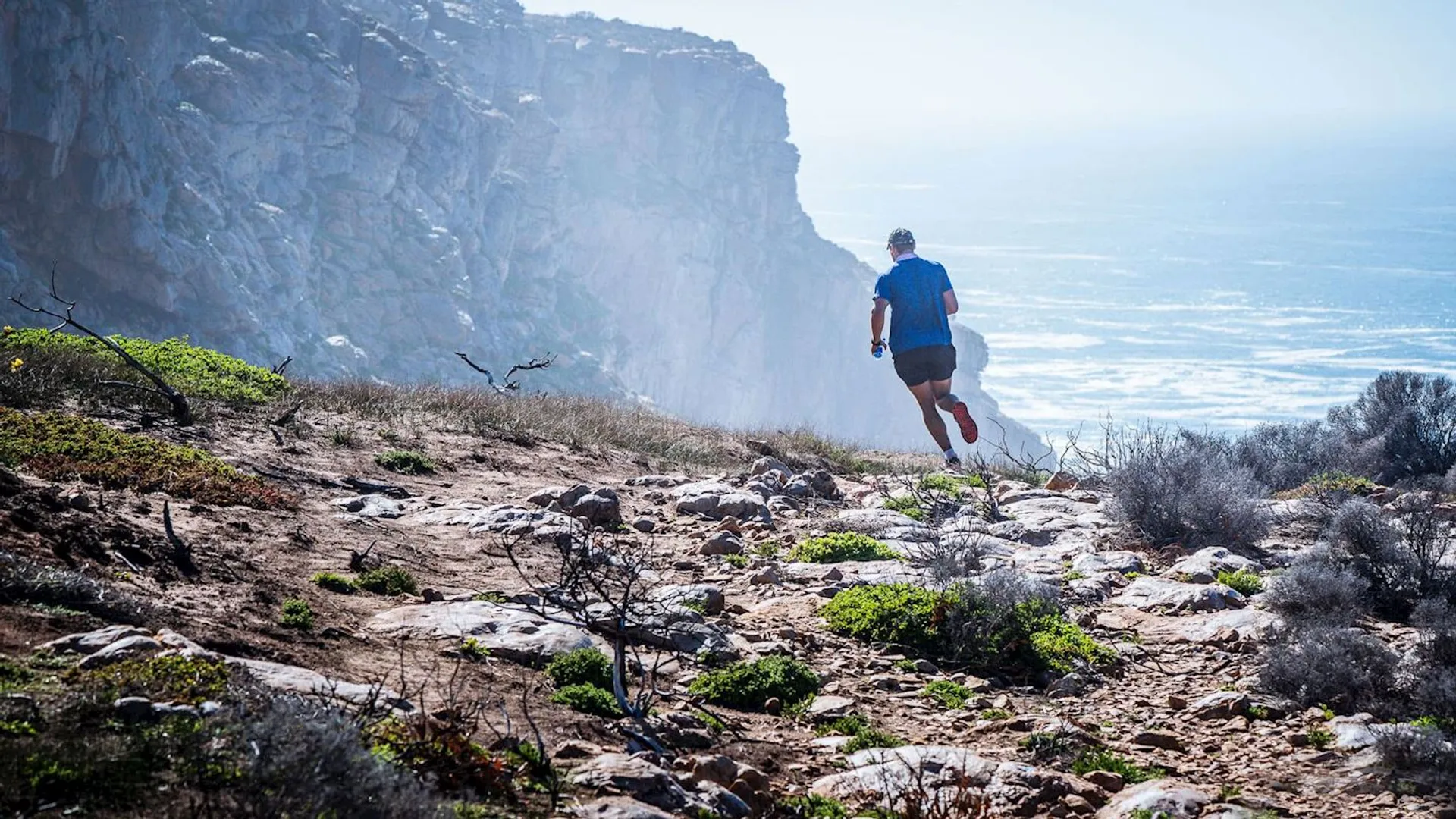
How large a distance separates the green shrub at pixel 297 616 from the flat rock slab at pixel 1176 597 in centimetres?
527

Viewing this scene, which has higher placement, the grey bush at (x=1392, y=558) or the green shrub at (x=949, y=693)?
the grey bush at (x=1392, y=558)

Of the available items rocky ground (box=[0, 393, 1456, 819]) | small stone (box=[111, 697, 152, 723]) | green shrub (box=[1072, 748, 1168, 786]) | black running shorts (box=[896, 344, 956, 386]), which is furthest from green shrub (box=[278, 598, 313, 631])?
black running shorts (box=[896, 344, 956, 386])

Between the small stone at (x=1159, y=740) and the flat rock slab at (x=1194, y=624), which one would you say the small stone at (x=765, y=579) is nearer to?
the flat rock slab at (x=1194, y=624)

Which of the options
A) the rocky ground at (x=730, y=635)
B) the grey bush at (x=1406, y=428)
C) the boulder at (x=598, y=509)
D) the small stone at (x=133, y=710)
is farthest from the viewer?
the grey bush at (x=1406, y=428)

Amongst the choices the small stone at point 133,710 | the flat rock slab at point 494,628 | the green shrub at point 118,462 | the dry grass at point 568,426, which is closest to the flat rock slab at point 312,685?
the small stone at point 133,710

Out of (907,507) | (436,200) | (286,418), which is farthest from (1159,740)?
(436,200)

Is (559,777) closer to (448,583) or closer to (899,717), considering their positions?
(899,717)

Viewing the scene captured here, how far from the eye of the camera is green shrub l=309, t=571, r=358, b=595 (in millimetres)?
6422

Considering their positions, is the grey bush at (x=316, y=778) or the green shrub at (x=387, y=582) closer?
the grey bush at (x=316, y=778)

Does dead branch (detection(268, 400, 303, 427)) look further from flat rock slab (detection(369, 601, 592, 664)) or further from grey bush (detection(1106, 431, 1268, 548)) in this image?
grey bush (detection(1106, 431, 1268, 548))

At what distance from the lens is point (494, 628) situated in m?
5.95

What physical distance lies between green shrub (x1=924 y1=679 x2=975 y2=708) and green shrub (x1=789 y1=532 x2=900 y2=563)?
8.39ft

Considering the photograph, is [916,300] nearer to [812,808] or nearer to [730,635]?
[730,635]

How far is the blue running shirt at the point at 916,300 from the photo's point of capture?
11.9 meters
